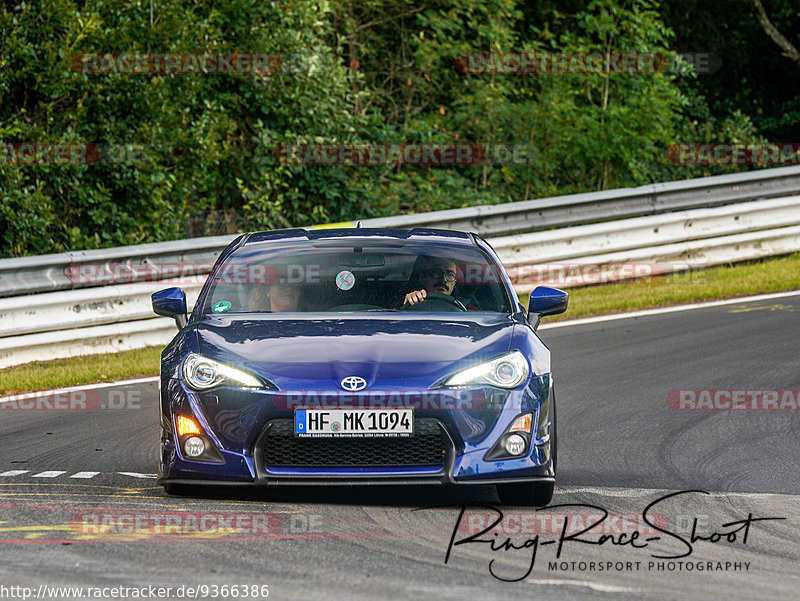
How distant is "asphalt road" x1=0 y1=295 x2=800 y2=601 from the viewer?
15.3 ft

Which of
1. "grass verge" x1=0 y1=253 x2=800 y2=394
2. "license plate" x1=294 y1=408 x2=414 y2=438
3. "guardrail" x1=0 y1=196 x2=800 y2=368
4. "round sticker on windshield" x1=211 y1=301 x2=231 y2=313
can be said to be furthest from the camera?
"guardrail" x1=0 y1=196 x2=800 y2=368

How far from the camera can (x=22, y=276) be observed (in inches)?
458

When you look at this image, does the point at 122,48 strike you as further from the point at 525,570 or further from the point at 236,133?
the point at 525,570

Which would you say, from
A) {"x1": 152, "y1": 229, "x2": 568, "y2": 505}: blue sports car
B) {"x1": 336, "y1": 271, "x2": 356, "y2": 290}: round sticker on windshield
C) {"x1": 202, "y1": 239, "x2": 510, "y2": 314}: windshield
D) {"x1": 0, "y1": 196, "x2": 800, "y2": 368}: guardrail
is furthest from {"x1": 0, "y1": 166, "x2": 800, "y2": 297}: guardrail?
{"x1": 152, "y1": 229, "x2": 568, "y2": 505}: blue sports car

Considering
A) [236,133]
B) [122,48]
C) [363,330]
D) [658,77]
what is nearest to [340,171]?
[236,133]

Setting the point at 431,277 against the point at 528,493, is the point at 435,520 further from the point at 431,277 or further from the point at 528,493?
the point at 431,277

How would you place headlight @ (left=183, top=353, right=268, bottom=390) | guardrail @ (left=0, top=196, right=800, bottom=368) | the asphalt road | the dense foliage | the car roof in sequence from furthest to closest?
the dense foliage → guardrail @ (left=0, top=196, right=800, bottom=368) → the car roof → headlight @ (left=183, top=353, right=268, bottom=390) → the asphalt road

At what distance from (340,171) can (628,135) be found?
14.4ft

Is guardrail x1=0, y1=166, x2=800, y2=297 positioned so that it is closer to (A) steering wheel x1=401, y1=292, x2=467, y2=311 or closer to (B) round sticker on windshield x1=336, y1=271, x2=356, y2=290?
(B) round sticker on windshield x1=336, y1=271, x2=356, y2=290

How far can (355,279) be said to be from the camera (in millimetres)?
7211

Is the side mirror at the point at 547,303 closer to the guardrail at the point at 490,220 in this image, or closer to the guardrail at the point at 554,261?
the guardrail at the point at 554,261

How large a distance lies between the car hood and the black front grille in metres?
0.21

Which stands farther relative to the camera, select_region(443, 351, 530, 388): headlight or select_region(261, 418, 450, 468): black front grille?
select_region(443, 351, 530, 388): headlight

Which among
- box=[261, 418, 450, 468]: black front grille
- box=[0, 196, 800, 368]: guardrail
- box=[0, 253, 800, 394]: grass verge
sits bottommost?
box=[0, 253, 800, 394]: grass verge
